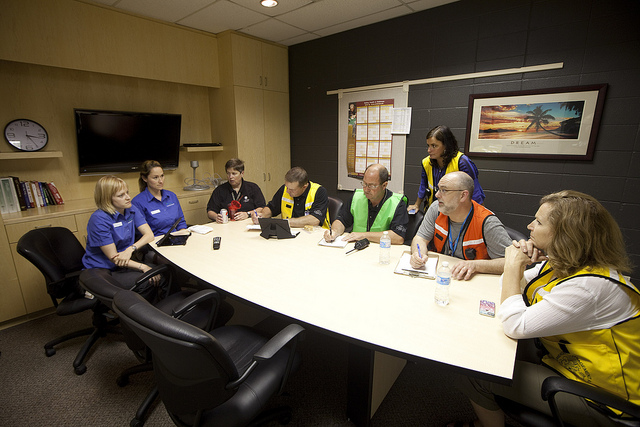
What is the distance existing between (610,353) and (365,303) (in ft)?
2.90

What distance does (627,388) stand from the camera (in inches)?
42.0

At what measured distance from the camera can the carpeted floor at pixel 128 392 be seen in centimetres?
173

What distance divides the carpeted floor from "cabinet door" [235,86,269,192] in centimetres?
263

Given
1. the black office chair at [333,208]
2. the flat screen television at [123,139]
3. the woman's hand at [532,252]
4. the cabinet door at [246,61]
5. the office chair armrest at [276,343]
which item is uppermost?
the cabinet door at [246,61]

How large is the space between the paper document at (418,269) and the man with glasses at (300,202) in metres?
1.14

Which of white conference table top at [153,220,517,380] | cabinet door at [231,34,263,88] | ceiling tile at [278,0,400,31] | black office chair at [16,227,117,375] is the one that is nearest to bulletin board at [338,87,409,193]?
ceiling tile at [278,0,400,31]

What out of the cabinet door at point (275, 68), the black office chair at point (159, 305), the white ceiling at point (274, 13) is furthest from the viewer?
the cabinet door at point (275, 68)

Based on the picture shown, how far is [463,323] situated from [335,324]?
1.74 ft

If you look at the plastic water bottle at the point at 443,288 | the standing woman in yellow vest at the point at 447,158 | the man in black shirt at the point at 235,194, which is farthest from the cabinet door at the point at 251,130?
the plastic water bottle at the point at 443,288

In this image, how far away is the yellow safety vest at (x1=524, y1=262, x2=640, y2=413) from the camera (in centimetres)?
106

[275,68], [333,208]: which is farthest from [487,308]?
[275,68]

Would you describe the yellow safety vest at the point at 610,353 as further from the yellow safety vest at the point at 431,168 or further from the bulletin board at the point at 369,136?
the bulletin board at the point at 369,136

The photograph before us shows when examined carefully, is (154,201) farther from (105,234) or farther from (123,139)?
(123,139)

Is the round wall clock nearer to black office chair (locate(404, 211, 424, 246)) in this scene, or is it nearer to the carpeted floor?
the carpeted floor
